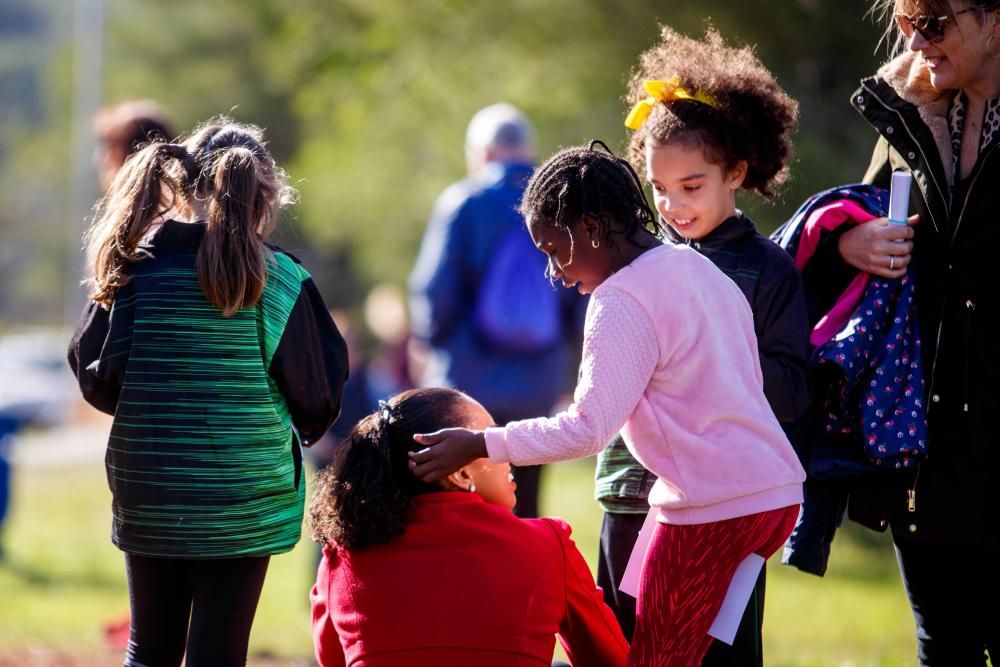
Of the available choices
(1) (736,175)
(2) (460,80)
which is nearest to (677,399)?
(1) (736,175)

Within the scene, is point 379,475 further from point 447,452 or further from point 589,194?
point 589,194

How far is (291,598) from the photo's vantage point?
878cm

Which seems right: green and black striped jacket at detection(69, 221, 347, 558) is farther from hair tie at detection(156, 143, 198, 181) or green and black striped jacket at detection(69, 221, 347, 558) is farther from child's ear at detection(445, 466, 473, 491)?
child's ear at detection(445, 466, 473, 491)

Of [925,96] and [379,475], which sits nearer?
[379,475]

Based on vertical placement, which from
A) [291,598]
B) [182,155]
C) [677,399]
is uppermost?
[182,155]

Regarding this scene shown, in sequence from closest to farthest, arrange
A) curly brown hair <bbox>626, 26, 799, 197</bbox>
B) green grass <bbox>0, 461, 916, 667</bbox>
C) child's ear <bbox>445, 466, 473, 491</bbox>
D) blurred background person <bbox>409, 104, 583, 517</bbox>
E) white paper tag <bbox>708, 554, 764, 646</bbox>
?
white paper tag <bbox>708, 554, 764, 646</bbox> → child's ear <bbox>445, 466, 473, 491</bbox> → curly brown hair <bbox>626, 26, 799, 197</bbox> → blurred background person <bbox>409, 104, 583, 517</bbox> → green grass <bbox>0, 461, 916, 667</bbox>

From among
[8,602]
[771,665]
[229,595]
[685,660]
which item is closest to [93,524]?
[8,602]

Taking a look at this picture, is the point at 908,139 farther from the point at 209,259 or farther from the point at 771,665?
the point at 771,665

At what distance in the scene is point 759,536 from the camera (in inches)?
112

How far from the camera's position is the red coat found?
288cm

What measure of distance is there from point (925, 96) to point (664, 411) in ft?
3.90

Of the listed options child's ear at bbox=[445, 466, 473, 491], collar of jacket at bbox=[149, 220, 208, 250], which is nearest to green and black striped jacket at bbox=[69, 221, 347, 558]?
collar of jacket at bbox=[149, 220, 208, 250]

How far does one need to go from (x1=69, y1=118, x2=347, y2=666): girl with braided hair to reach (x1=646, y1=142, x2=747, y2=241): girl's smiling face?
1.01 meters

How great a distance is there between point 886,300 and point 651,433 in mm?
857
